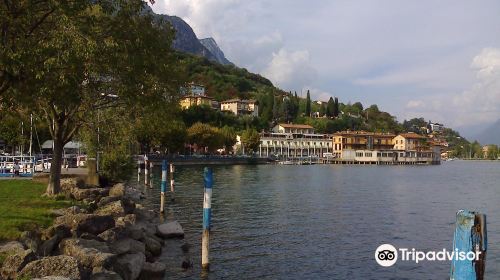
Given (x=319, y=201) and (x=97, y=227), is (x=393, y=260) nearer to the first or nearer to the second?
(x=97, y=227)

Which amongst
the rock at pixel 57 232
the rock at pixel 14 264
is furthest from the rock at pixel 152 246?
the rock at pixel 14 264

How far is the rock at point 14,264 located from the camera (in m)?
12.4

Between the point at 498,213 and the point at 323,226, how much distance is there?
17.2 m

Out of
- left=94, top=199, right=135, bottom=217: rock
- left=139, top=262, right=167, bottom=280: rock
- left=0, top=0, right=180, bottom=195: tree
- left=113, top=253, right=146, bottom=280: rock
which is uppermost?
left=0, top=0, right=180, bottom=195: tree

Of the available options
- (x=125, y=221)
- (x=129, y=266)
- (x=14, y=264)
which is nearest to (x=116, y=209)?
(x=125, y=221)

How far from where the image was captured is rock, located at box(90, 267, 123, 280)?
1331 centimetres

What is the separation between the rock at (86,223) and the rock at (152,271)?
2850 millimetres

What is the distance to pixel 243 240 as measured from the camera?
25.2 metres

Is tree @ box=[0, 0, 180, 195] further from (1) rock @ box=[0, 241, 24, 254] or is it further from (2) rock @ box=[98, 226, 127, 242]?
(2) rock @ box=[98, 226, 127, 242]

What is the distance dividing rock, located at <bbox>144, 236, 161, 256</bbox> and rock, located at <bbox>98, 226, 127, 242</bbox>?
5.84ft

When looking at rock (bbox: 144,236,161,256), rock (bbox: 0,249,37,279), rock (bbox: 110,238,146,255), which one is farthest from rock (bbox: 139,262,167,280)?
rock (bbox: 0,249,37,279)

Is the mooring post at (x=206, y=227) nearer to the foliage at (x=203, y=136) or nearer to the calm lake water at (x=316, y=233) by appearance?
the calm lake water at (x=316, y=233)

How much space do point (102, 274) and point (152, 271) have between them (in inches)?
147

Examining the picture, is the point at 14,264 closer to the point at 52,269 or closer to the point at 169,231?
the point at 52,269
